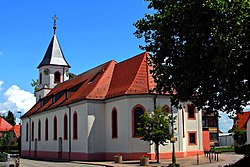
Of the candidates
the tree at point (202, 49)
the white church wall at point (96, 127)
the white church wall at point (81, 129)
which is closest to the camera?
the tree at point (202, 49)

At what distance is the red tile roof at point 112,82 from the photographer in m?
38.4

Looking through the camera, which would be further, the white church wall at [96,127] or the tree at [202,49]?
the white church wall at [96,127]

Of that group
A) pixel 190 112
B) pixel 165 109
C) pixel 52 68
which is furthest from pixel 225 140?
pixel 165 109

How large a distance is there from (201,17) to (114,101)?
25.9 metres

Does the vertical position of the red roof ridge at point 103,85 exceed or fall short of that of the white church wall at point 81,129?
it exceeds it

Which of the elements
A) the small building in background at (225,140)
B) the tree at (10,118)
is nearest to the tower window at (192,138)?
the small building in background at (225,140)

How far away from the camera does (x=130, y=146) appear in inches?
1452

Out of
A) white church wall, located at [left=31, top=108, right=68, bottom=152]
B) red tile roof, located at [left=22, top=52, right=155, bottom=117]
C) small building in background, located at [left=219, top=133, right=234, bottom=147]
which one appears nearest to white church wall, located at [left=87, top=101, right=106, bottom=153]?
red tile roof, located at [left=22, top=52, right=155, bottom=117]

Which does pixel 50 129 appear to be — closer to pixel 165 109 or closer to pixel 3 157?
pixel 165 109

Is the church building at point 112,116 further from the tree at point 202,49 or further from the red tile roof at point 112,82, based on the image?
the tree at point 202,49

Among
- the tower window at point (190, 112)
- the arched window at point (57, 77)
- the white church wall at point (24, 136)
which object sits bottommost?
the white church wall at point (24, 136)

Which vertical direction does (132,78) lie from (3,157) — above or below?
above

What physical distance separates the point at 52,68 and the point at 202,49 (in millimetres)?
48719

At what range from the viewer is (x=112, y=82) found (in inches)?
1702
